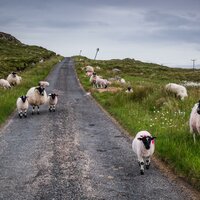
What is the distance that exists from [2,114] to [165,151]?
1249 centimetres

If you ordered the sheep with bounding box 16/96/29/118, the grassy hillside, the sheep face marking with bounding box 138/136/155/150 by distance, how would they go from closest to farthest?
the sheep face marking with bounding box 138/136/155/150
the grassy hillside
the sheep with bounding box 16/96/29/118

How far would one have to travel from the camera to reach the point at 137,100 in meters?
29.0

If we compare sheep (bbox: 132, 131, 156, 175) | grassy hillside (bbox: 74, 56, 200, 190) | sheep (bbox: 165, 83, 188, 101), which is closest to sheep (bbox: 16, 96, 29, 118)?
grassy hillside (bbox: 74, 56, 200, 190)

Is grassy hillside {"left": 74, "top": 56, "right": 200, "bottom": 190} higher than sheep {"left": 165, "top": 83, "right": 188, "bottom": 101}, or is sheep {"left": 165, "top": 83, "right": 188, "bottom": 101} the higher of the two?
sheep {"left": 165, "top": 83, "right": 188, "bottom": 101}

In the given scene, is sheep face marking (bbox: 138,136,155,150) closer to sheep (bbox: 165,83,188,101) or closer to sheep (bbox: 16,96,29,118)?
sheep (bbox: 16,96,29,118)

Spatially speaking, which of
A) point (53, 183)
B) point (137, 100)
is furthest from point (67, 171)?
point (137, 100)

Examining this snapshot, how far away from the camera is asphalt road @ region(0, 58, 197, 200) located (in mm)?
10664

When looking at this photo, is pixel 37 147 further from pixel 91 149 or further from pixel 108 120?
pixel 108 120

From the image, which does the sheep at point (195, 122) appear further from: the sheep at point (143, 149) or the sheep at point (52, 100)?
the sheep at point (52, 100)

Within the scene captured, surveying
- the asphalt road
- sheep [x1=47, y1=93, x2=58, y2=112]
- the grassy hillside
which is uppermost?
sheep [x1=47, y1=93, x2=58, y2=112]

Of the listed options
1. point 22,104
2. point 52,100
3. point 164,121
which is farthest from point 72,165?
point 52,100

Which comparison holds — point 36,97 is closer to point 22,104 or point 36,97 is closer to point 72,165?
point 22,104

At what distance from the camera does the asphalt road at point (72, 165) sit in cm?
1066

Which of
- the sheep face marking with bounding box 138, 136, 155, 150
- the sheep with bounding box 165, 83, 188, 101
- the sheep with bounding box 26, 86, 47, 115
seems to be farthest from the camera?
the sheep with bounding box 165, 83, 188, 101
